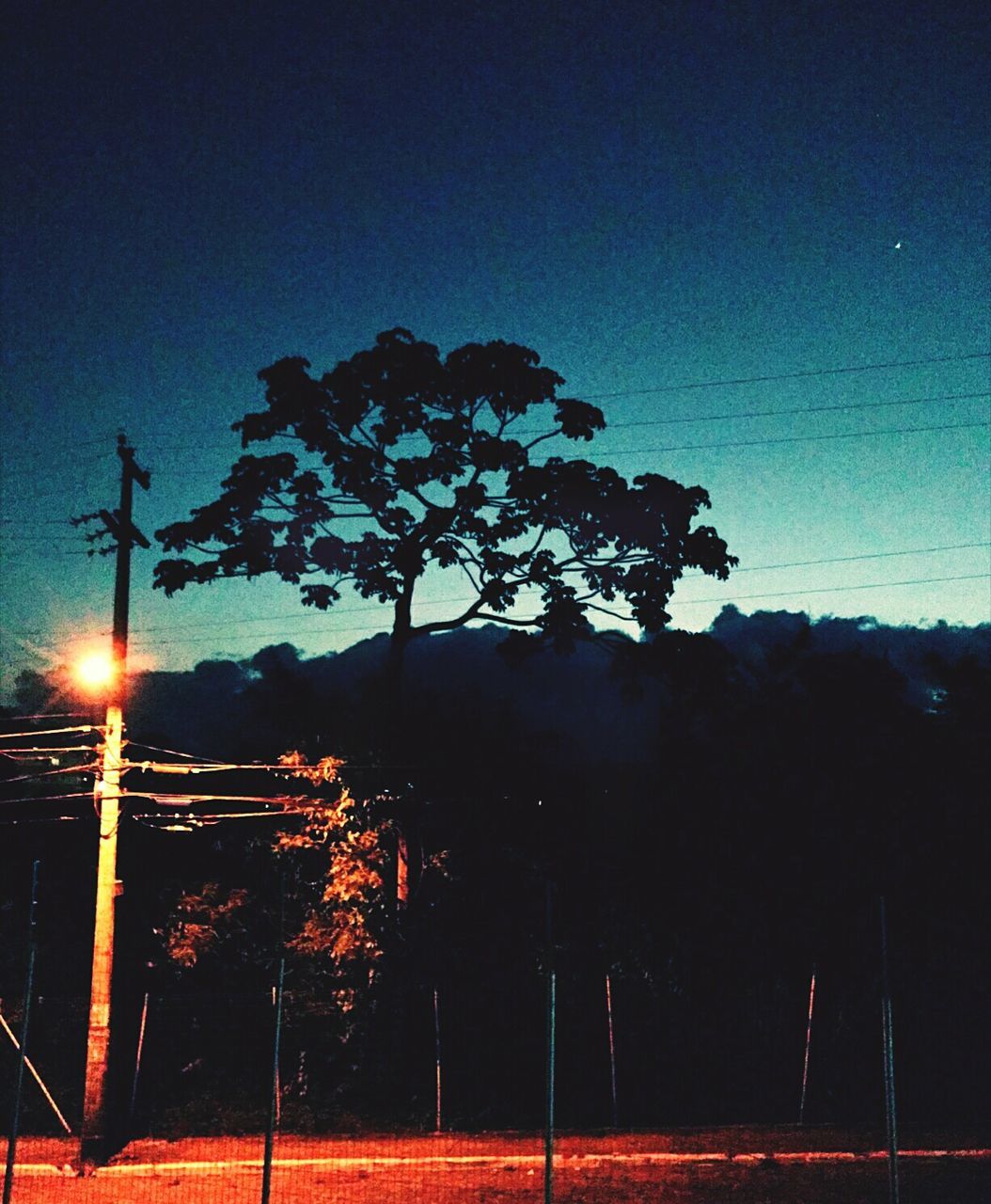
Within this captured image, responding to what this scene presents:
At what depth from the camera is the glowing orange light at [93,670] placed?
14320 mm

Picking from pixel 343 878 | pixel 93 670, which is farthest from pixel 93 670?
pixel 343 878

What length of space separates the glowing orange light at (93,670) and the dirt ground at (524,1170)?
6.31m

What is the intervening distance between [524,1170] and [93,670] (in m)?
8.67

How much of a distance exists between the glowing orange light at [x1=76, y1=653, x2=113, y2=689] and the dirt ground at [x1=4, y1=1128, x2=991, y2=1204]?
20.7 feet

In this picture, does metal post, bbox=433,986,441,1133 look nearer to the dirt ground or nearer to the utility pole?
the dirt ground

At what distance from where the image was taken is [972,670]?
28.5m

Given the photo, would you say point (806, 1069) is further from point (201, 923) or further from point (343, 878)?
point (201, 923)

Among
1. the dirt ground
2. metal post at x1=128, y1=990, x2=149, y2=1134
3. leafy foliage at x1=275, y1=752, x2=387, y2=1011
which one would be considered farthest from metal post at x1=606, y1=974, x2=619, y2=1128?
metal post at x1=128, y1=990, x2=149, y2=1134

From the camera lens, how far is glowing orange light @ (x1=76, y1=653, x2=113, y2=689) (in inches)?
A: 564

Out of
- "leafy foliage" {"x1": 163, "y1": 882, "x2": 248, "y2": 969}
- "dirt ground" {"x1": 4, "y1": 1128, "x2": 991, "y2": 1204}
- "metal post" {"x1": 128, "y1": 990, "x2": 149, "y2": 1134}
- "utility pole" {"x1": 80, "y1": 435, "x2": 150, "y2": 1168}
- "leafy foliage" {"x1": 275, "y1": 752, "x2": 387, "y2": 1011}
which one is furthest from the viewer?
"leafy foliage" {"x1": 163, "y1": 882, "x2": 248, "y2": 969}

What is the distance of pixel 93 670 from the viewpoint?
1435 centimetres

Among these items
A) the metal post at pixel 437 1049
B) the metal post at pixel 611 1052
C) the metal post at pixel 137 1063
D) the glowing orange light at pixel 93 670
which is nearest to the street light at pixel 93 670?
the glowing orange light at pixel 93 670

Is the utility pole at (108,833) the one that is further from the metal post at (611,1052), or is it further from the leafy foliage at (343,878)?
the metal post at (611,1052)

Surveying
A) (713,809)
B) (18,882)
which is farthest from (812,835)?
(18,882)
